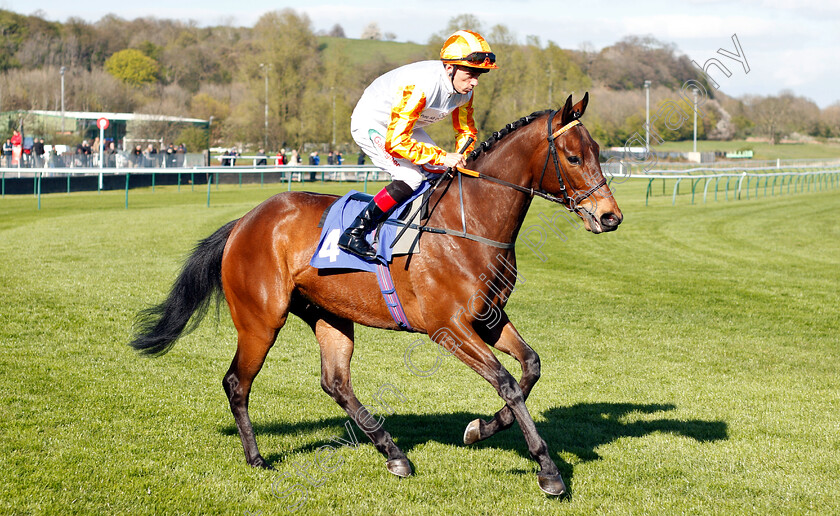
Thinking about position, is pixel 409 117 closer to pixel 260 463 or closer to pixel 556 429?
pixel 260 463

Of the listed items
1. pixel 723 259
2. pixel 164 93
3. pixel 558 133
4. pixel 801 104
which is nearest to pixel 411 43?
pixel 164 93

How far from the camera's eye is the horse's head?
4.06m

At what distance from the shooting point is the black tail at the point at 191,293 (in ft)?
17.1

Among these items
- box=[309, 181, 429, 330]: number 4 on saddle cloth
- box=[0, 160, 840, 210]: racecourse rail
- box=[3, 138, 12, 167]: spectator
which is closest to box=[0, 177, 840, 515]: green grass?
box=[309, 181, 429, 330]: number 4 on saddle cloth

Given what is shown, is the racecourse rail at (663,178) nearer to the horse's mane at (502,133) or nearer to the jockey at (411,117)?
the jockey at (411,117)

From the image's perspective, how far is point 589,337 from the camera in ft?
26.5

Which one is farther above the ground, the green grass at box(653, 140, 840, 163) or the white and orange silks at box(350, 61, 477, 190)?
the green grass at box(653, 140, 840, 163)

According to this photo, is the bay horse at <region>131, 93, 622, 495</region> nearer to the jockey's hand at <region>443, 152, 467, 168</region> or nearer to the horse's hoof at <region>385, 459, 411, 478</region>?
the horse's hoof at <region>385, 459, 411, 478</region>

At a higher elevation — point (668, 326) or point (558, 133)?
point (558, 133)

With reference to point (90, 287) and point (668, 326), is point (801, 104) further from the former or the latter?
point (90, 287)

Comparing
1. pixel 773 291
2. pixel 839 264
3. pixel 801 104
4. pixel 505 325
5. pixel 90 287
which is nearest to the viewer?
pixel 505 325

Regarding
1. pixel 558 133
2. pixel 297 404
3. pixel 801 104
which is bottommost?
pixel 297 404

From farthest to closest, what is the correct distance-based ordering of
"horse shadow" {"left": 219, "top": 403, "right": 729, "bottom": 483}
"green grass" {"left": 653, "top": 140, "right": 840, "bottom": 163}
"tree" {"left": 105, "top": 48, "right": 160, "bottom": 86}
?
"tree" {"left": 105, "top": 48, "right": 160, "bottom": 86} < "green grass" {"left": 653, "top": 140, "right": 840, "bottom": 163} < "horse shadow" {"left": 219, "top": 403, "right": 729, "bottom": 483}

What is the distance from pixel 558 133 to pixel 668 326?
201 inches
